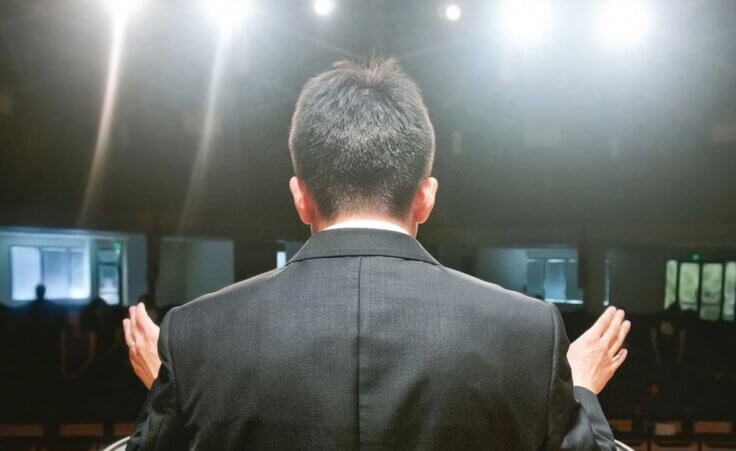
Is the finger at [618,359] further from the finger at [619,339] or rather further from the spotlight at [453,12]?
the spotlight at [453,12]

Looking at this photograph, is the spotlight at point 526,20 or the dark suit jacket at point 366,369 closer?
the dark suit jacket at point 366,369

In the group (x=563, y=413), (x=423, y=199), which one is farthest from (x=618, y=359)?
(x=423, y=199)

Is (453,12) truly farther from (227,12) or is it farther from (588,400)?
(588,400)

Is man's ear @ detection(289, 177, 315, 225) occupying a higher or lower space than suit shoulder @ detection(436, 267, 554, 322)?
higher

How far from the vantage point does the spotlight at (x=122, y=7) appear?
12.5 ft

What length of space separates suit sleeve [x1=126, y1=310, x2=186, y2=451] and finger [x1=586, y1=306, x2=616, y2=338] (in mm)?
665

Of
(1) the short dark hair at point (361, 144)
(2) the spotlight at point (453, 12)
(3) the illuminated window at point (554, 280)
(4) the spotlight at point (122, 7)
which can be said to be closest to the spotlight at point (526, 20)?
(2) the spotlight at point (453, 12)

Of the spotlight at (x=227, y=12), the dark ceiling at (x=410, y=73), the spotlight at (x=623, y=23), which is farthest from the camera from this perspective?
the dark ceiling at (x=410, y=73)

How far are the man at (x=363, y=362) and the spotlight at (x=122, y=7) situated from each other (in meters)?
3.87

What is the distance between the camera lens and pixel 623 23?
3717 mm

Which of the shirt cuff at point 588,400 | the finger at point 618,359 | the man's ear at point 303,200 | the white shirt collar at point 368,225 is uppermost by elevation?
the man's ear at point 303,200

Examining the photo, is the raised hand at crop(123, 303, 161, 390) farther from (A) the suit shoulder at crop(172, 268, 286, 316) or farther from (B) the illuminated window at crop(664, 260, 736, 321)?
Answer: (B) the illuminated window at crop(664, 260, 736, 321)

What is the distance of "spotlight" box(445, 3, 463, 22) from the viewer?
3.74m

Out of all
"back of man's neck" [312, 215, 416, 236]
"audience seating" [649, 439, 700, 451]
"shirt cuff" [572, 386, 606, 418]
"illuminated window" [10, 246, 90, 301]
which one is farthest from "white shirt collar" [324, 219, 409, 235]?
"illuminated window" [10, 246, 90, 301]
